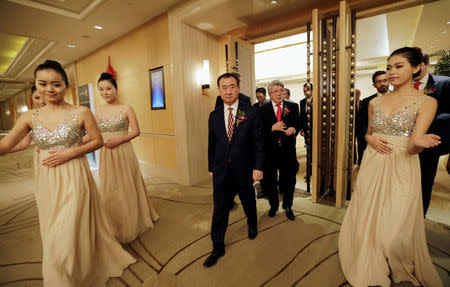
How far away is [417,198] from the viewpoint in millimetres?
1642

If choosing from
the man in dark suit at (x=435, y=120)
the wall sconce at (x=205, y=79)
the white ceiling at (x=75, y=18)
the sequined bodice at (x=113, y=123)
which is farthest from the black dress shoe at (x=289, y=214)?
the white ceiling at (x=75, y=18)

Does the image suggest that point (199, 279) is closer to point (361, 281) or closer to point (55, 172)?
point (361, 281)

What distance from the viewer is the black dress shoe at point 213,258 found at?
6.65 feet

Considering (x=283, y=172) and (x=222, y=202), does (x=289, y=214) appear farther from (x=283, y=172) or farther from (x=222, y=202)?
(x=222, y=202)

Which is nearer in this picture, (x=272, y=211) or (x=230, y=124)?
(x=230, y=124)

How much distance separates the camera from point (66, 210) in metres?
1.65

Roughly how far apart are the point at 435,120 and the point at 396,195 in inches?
43.9

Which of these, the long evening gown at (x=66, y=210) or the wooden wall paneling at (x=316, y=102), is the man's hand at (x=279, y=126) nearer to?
the wooden wall paneling at (x=316, y=102)

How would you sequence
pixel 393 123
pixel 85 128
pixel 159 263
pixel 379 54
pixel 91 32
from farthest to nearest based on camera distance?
pixel 379 54, pixel 91 32, pixel 159 263, pixel 85 128, pixel 393 123

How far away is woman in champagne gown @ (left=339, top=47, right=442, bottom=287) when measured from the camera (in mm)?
1604

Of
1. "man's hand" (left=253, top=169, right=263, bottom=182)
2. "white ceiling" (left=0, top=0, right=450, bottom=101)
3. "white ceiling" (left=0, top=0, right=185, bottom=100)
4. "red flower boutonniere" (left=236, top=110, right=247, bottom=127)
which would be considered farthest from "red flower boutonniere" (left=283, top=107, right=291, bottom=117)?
"white ceiling" (left=0, top=0, right=185, bottom=100)

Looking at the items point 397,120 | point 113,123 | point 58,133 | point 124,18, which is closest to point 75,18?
point 124,18

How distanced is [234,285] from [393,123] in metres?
1.79

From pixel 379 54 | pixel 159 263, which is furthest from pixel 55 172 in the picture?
pixel 379 54
